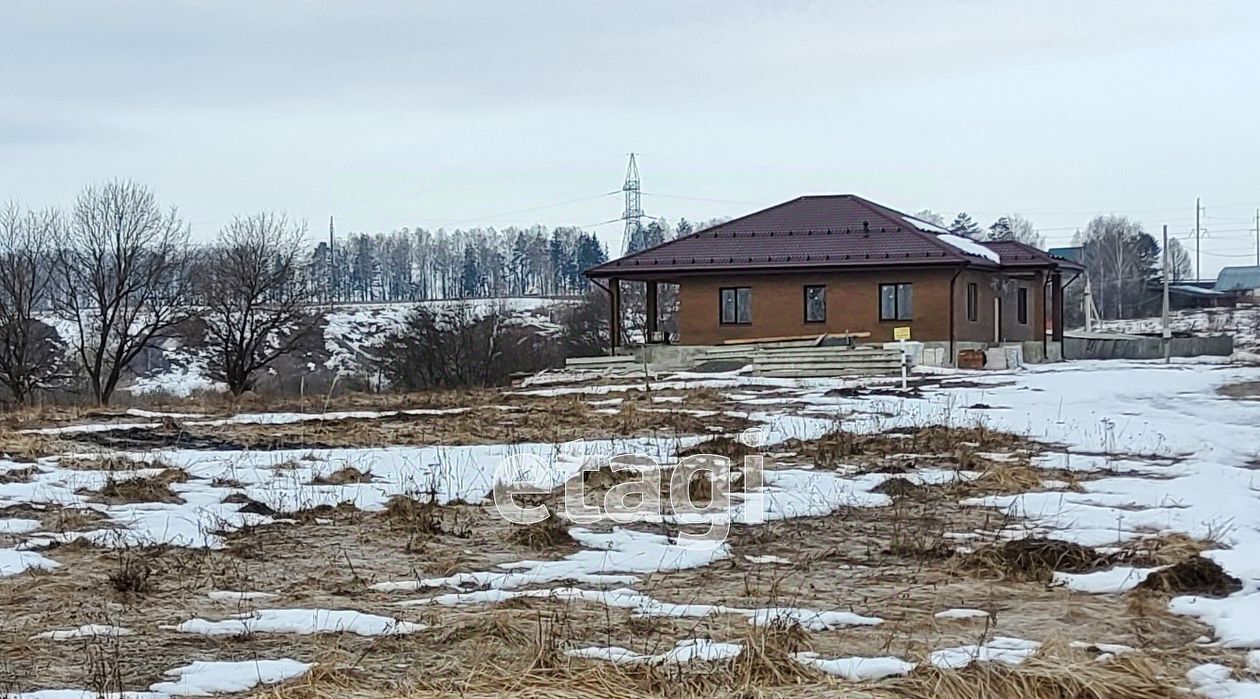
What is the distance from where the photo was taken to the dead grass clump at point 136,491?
8.97 meters

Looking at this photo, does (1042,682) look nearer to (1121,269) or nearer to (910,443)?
(910,443)

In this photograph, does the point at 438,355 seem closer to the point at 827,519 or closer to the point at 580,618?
the point at 827,519

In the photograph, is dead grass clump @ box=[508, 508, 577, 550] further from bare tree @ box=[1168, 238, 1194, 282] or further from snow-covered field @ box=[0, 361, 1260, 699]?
bare tree @ box=[1168, 238, 1194, 282]

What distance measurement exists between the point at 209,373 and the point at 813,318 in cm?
1905

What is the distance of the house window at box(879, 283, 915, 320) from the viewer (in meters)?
31.8

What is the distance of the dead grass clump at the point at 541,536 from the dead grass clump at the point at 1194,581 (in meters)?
3.33

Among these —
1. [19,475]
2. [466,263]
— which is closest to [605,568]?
[19,475]

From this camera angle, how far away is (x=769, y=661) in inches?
173

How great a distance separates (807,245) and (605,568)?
88.9 ft

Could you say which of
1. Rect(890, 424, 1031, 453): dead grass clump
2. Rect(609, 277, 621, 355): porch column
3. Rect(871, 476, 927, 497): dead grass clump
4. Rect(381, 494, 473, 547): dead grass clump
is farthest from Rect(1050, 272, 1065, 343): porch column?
Rect(381, 494, 473, 547): dead grass clump

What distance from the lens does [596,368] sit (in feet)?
97.9

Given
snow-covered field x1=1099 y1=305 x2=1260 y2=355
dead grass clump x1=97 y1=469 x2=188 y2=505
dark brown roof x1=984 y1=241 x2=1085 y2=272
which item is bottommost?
dead grass clump x1=97 y1=469 x2=188 y2=505

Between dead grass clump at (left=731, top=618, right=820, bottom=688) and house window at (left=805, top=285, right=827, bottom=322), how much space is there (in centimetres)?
2794

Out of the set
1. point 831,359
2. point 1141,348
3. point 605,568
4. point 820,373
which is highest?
point 831,359
